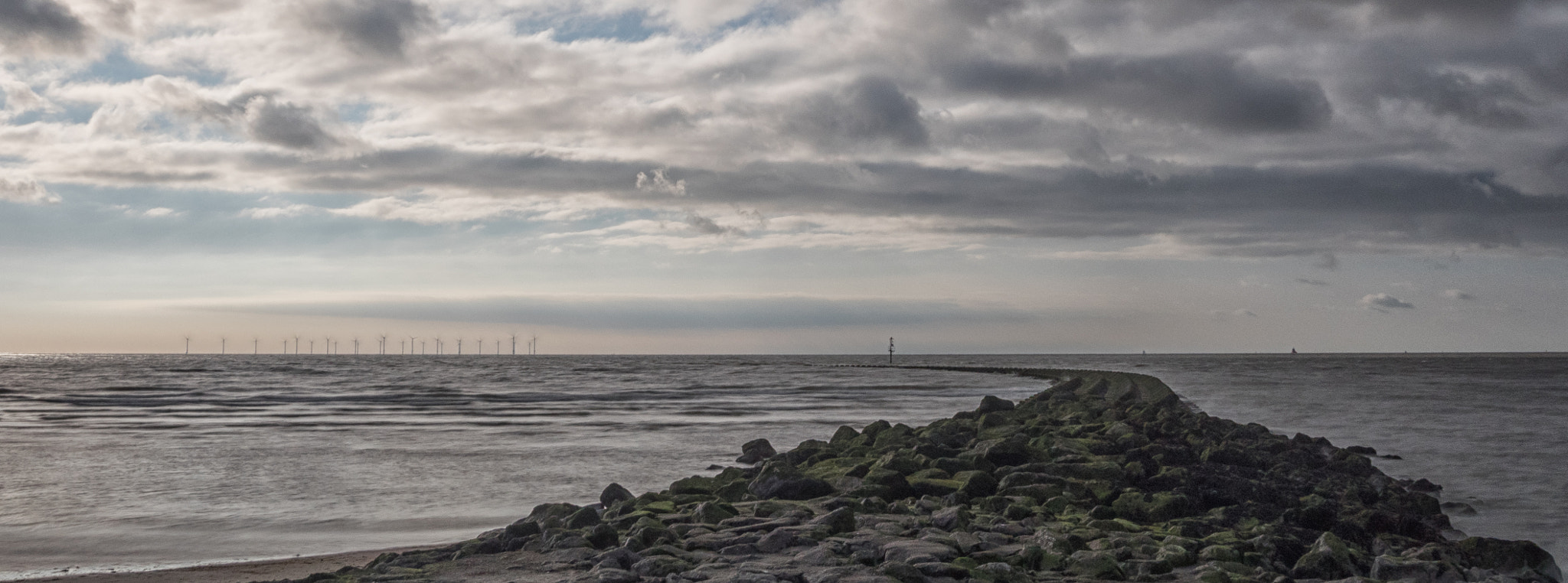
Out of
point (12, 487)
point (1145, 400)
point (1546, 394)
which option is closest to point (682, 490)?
point (12, 487)

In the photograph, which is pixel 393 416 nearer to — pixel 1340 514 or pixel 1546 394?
pixel 1340 514

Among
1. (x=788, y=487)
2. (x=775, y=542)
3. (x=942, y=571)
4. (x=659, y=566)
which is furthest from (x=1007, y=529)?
(x=659, y=566)

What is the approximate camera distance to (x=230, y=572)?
9.18 m

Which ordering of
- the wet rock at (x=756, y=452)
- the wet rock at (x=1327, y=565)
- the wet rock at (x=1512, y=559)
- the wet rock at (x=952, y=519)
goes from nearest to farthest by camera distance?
the wet rock at (x=1327, y=565)
the wet rock at (x=1512, y=559)
the wet rock at (x=952, y=519)
the wet rock at (x=756, y=452)

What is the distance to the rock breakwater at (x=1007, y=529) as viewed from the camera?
7.32 m

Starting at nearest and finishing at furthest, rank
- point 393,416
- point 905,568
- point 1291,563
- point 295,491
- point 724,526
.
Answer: point 905,568 < point 1291,563 < point 724,526 < point 295,491 < point 393,416

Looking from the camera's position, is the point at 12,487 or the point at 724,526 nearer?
the point at 724,526

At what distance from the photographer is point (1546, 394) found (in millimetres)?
42281

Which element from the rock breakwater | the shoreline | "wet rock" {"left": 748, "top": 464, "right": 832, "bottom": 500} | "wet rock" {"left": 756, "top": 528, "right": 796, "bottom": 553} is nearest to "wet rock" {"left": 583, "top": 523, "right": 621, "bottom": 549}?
the rock breakwater

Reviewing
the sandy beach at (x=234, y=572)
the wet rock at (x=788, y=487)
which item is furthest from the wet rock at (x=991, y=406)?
the sandy beach at (x=234, y=572)

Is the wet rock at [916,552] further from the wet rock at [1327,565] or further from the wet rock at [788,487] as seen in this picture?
the wet rock at [788,487]

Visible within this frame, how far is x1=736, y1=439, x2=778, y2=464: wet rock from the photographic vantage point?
53.8 feet

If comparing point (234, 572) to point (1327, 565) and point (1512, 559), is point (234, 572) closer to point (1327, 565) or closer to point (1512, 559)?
point (1327, 565)

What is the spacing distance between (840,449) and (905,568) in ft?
29.7
